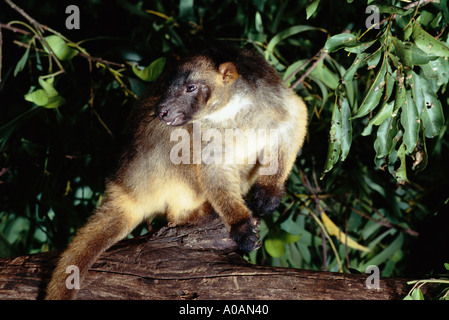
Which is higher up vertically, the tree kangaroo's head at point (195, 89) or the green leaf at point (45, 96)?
the tree kangaroo's head at point (195, 89)

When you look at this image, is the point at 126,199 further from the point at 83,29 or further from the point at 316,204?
the point at 83,29

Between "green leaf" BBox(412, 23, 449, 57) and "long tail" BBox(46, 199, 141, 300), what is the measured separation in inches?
85.2

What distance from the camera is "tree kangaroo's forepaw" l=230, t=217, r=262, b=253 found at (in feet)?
10.4

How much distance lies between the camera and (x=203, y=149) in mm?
3312

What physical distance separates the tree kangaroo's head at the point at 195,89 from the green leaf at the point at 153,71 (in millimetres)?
619

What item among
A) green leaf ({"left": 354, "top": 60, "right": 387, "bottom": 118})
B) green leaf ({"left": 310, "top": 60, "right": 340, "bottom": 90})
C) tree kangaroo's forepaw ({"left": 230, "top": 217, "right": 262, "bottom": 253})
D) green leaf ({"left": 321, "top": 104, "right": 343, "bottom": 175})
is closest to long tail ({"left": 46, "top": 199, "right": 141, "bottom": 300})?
tree kangaroo's forepaw ({"left": 230, "top": 217, "right": 262, "bottom": 253})

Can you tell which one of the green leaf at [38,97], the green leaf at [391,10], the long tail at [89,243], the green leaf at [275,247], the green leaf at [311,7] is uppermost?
the green leaf at [391,10]

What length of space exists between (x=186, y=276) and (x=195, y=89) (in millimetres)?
1224

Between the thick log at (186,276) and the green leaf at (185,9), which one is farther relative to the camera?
the green leaf at (185,9)

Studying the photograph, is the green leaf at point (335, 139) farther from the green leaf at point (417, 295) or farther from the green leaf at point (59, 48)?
the green leaf at point (59, 48)

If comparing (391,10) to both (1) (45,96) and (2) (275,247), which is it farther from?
(1) (45,96)

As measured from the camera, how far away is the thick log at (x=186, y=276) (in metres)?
2.70

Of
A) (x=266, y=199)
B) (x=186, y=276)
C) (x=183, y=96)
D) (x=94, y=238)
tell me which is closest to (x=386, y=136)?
(x=266, y=199)

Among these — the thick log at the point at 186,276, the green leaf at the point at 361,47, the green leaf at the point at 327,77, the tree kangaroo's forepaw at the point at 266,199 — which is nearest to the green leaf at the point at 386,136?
the green leaf at the point at 361,47
